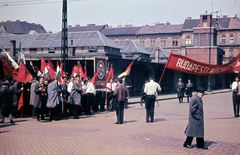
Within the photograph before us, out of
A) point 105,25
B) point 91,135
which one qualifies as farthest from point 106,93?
point 105,25

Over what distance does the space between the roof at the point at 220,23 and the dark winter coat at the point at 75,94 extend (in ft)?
265

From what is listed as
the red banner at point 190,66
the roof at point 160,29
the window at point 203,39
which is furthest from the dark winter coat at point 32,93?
the roof at point 160,29

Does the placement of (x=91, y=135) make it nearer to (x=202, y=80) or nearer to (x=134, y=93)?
(x=134, y=93)

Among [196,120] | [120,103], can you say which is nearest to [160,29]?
[120,103]

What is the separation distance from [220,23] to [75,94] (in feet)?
281

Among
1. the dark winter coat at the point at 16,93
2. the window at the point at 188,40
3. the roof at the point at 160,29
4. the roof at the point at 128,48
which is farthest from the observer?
the roof at the point at 160,29

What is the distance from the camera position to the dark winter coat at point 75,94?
13.7 m

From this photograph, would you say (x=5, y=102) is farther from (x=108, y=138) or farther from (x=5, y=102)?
(x=108, y=138)

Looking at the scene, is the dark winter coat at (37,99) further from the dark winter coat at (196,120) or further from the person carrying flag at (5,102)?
the dark winter coat at (196,120)

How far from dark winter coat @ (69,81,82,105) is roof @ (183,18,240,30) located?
265 ft

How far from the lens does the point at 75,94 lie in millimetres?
13812

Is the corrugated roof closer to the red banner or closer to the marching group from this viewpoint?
the marching group

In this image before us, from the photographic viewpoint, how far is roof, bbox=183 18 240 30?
8781cm

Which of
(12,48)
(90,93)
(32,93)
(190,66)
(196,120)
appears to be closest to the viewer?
(196,120)
